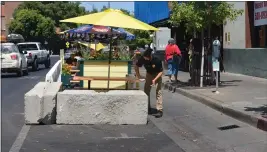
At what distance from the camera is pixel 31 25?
75188mm

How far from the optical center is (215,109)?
1213 cm

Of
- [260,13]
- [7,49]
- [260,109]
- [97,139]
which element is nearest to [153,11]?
[7,49]

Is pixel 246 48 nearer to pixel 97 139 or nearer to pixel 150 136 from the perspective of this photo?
pixel 150 136

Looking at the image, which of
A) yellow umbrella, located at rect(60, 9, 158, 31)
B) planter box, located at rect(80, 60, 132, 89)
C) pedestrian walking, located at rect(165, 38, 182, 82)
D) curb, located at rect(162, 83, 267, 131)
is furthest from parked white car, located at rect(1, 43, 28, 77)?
yellow umbrella, located at rect(60, 9, 158, 31)

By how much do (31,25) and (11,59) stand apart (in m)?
51.1

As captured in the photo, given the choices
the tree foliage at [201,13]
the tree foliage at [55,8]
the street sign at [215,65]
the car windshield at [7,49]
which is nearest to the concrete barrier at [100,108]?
the street sign at [215,65]

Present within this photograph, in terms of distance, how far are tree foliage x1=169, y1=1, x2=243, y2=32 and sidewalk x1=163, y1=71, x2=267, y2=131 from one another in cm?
221

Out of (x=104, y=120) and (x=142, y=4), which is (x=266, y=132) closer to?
(x=104, y=120)

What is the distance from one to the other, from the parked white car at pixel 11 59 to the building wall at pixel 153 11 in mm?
8549

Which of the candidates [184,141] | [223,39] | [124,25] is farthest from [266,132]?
[223,39]

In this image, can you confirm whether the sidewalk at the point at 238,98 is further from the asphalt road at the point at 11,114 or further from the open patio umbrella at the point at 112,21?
the asphalt road at the point at 11,114

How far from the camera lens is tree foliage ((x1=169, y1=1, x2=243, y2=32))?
52.7 ft

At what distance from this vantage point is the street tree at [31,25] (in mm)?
74719

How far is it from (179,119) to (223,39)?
13.7 metres
